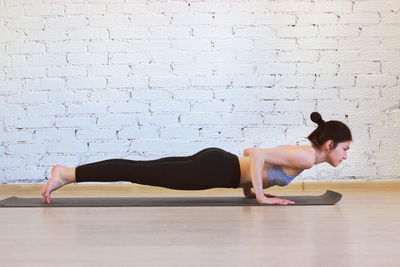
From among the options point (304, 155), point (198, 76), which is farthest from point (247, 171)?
point (198, 76)

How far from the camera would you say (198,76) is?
16.3 ft

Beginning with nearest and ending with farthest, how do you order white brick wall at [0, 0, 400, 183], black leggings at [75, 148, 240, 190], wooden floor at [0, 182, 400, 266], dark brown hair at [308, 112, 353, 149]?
wooden floor at [0, 182, 400, 266], dark brown hair at [308, 112, 353, 149], black leggings at [75, 148, 240, 190], white brick wall at [0, 0, 400, 183]

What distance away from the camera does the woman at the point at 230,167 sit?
3.67 metres

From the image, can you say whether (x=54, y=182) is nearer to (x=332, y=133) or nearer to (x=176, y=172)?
(x=176, y=172)

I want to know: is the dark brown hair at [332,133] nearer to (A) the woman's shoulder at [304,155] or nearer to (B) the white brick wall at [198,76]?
(A) the woman's shoulder at [304,155]

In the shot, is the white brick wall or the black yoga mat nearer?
the black yoga mat

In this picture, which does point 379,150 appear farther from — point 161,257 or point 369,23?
point 161,257

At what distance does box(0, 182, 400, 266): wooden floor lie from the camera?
6.37ft

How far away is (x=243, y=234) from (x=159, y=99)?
2630 millimetres

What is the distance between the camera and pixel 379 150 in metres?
5.01

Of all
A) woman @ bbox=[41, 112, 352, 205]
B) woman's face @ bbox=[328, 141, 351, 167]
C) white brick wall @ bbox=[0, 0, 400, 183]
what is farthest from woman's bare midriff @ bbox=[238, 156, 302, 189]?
white brick wall @ bbox=[0, 0, 400, 183]

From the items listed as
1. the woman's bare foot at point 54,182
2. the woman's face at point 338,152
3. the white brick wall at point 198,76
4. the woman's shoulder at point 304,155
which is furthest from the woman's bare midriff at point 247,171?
the white brick wall at point 198,76

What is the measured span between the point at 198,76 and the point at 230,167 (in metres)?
1.35

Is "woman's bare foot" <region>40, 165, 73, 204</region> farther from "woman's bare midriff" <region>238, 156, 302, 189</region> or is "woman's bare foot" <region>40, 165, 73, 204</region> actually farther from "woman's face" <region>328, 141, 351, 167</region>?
"woman's face" <region>328, 141, 351, 167</region>
